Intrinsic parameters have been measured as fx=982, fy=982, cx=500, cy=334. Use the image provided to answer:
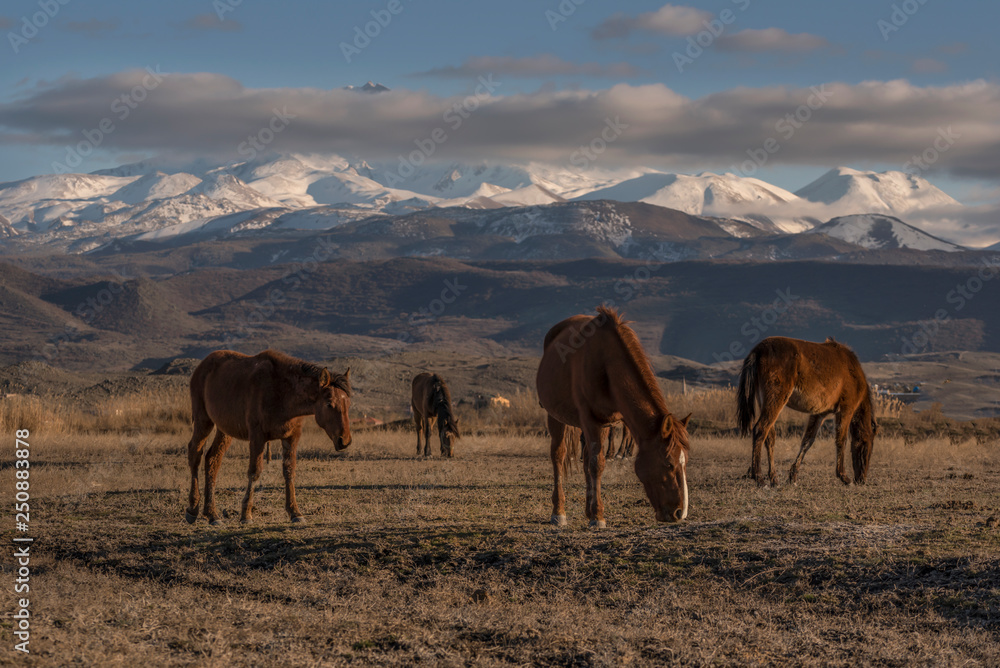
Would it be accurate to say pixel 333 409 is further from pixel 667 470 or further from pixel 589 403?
pixel 667 470

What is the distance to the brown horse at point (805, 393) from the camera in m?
13.2

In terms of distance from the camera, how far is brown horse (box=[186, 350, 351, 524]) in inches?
404

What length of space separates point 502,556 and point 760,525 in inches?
96.4

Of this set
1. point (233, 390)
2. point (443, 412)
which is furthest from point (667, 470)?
point (443, 412)

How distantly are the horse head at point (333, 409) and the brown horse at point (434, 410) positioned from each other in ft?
28.2

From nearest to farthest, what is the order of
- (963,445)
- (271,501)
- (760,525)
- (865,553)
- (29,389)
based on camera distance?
(865,553) < (760,525) < (271,501) < (963,445) < (29,389)

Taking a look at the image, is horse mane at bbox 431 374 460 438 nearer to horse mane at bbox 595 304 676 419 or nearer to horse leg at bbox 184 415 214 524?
horse leg at bbox 184 415 214 524

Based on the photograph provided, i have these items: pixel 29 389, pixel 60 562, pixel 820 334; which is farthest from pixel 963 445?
pixel 820 334

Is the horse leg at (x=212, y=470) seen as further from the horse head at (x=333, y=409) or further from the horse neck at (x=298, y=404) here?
the horse head at (x=333, y=409)

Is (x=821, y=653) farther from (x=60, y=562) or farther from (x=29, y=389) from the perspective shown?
(x=29, y=389)

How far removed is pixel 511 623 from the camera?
6.61 m

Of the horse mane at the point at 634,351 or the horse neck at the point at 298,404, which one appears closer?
the horse mane at the point at 634,351

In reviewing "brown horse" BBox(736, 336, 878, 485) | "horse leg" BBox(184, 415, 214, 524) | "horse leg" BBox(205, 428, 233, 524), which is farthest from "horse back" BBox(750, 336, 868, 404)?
"horse leg" BBox(184, 415, 214, 524)

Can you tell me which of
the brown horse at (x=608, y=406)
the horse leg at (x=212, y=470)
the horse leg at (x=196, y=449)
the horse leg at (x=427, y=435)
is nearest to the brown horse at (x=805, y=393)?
the brown horse at (x=608, y=406)
